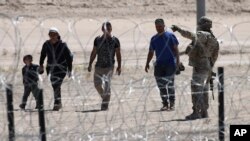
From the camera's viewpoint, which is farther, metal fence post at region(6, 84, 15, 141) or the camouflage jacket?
the camouflage jacket

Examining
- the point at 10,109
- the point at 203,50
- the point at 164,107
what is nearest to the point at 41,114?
the point at 10,109

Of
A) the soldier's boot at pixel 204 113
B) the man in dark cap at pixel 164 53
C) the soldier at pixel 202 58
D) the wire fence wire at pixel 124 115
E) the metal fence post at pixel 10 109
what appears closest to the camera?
the metal fence post at pixel 10 109

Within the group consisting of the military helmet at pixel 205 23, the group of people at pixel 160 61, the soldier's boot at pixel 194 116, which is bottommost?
the soldier's boot at pixel 194 116

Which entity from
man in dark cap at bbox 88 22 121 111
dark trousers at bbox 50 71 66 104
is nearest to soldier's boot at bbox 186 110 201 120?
dark trousers at bbox 50 71 66 104

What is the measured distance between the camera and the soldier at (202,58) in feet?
32.7

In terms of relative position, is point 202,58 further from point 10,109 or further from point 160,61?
point 10,109

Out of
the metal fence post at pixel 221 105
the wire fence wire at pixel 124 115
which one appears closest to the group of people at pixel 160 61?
the wire fence wire at pixel 124 115

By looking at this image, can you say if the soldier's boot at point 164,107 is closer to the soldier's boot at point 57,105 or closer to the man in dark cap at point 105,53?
the man in dark cap at point 105,53

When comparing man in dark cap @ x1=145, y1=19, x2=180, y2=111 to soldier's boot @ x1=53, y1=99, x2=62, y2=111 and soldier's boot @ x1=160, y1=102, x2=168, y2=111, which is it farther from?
soldier's boot @ x1=53, y1=99, x2=62, y2=111

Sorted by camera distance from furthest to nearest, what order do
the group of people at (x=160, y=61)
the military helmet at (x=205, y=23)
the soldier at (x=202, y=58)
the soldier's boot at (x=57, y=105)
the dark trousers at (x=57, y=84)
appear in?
the dark trousers at (x=57, y=84), the soldier's boot at (x=57, y=105), the military helmet at (x=205, y=23), the group of people at (x=160, y=61), the soldier at (x=202, y=58)

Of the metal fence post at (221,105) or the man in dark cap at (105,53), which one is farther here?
the man in dark cap at (105,53)

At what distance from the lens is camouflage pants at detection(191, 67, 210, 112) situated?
32.0ft

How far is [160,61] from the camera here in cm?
1123

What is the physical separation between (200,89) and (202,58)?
1.95 ft
